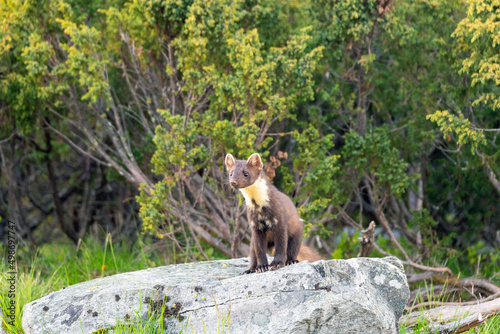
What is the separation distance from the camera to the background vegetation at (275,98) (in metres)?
8.23

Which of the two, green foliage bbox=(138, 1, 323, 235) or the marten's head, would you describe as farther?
green foliage bbox=(138, 1, 323, 235)

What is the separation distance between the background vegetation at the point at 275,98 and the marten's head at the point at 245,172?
202cm

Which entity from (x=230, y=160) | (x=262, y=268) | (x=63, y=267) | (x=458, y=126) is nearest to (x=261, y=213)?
(x=262, y=268)

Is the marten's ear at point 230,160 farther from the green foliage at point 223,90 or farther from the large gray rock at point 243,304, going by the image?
the green foliage at point 223,90

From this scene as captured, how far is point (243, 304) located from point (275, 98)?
3688mm

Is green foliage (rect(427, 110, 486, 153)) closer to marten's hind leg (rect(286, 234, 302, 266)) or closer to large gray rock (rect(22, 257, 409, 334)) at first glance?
marten's hind leg (rect(286, 234, 302, 266))

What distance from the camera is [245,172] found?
18.9ft

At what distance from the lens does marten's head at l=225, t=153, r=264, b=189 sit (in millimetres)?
5707

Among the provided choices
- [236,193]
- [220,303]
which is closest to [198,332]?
[220,303]

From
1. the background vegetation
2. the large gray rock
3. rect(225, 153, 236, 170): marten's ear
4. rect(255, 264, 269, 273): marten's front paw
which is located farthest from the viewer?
the background vegetation

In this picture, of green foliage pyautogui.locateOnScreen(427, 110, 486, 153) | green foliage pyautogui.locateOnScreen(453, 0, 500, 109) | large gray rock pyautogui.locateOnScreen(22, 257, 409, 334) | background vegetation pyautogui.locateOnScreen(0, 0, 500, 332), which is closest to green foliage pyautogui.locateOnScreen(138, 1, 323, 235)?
background vegetation pyautogui.locateOnScreen(0, 0, 500, 332)

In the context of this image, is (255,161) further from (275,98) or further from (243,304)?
(275,98)

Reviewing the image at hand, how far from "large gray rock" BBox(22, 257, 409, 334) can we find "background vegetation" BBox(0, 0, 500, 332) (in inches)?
110

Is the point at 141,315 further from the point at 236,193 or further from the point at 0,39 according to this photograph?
the point at 0,39
